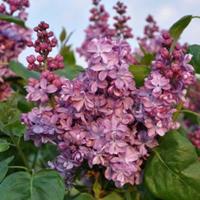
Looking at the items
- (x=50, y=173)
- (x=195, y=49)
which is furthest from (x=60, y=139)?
(x=195, y=49)

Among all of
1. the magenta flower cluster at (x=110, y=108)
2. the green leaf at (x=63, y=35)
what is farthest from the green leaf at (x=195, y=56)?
the green leaf at (x=63, y=35)

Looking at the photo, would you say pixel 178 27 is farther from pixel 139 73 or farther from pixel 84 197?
pixel 84 197

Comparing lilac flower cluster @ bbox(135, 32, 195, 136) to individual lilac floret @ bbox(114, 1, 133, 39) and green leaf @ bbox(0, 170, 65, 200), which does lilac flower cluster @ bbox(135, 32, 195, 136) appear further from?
individual lilac floret @ bbox(114, 1, 133, 39)

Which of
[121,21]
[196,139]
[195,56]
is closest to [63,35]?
[121,21]

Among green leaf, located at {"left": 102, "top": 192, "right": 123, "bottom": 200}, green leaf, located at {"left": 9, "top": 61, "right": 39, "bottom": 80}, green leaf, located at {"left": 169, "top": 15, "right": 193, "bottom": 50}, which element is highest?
green leaf, located at {"left": 169, "top": 15, "right": 193, "bottom": 50}

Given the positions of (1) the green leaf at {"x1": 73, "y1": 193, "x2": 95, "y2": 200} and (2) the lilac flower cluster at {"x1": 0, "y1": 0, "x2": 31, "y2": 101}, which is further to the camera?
(2) the lilac flower cluster at {"x1": 0, "y1": 0, "x2": 31, "y2": 101}

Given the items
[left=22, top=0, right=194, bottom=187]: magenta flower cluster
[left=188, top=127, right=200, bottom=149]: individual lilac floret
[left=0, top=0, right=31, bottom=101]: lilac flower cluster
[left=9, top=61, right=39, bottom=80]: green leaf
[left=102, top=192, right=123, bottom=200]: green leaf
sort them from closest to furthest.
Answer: [left=22, top=0, right=194, bottom=187]: magenta flower cluster
[left=102, top=192, right=123, bottom=200]: green leaf
[left=188, top=127, right=200, bottom=149]: individual lilac floret
[left=9, top=61, right=39, bottom=80]: green leaf
[left=0, top=0, right=31, bottom=101]: lilac flower cluster

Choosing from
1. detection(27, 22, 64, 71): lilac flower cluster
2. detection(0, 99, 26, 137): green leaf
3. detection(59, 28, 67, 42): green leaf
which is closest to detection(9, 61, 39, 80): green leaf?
detection(0, 99, 26, 137): green leaf

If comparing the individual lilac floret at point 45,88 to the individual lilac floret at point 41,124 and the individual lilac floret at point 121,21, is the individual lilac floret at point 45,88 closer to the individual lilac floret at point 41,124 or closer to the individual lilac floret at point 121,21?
the individual lilac floret at point 41,124
